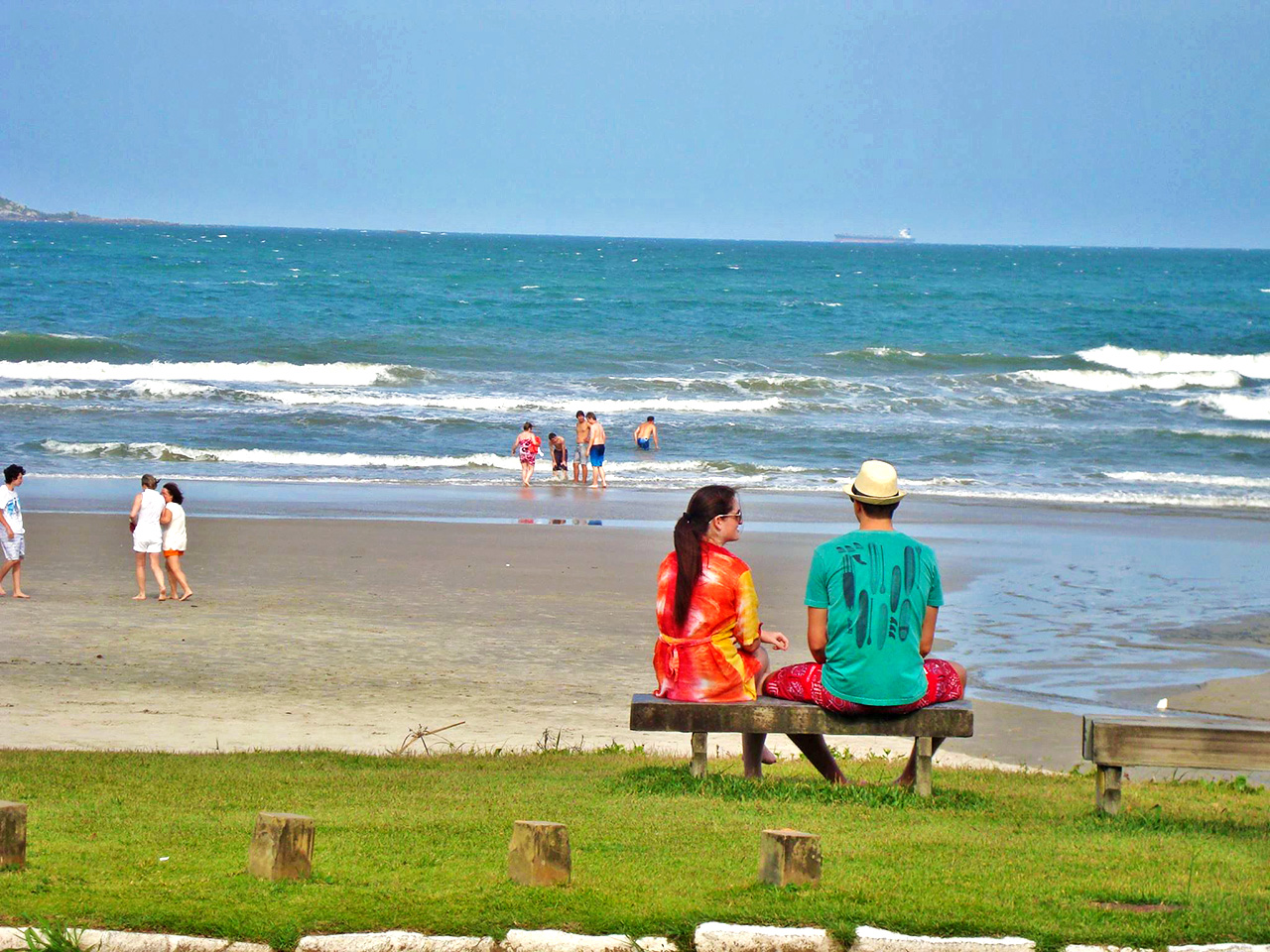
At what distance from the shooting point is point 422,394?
40.0 meters

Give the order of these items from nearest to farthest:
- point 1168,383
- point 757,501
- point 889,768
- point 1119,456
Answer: point 889,768, point 757,501, point 1119,456, point 1168,383

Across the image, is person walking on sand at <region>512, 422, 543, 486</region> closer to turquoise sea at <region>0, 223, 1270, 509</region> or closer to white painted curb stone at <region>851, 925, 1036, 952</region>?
turquoise sea at <region>0, 223, 1270, 509</region>

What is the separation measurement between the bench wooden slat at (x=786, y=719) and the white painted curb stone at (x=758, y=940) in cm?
186

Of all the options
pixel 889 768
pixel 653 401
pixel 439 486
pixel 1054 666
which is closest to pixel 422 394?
pixel 653 401

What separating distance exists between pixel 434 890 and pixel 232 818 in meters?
1.58

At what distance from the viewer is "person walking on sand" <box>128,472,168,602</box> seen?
13.9 metres

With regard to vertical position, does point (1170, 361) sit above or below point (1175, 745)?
above

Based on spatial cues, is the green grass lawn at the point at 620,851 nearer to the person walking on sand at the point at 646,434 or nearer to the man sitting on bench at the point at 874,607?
the man sitting on bench at the point at 874,607

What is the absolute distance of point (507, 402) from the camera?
38.4m

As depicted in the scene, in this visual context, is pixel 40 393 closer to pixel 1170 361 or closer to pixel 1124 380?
pixel 1124 380

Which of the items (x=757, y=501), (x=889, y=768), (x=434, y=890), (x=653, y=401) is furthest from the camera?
(x=653, y=401)

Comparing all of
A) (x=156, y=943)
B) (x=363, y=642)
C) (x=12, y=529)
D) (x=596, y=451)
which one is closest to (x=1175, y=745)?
(x=156, y=943)

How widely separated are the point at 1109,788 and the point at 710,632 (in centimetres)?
182

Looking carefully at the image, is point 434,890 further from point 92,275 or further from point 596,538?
point 92,275
